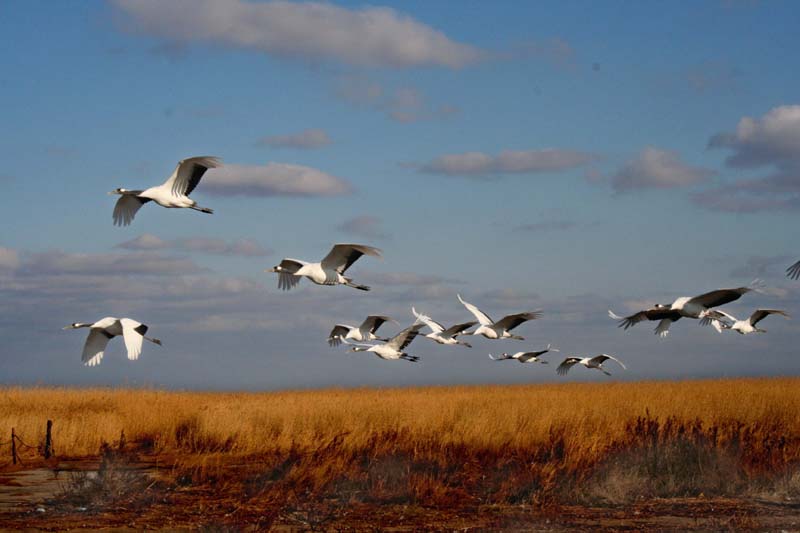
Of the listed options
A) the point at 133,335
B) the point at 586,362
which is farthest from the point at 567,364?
the point at 133,335

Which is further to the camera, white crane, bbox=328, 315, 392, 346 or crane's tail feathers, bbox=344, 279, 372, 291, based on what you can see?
white crane, bbox=328, 315, 392, 346

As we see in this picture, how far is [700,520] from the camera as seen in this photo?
13.1 meters

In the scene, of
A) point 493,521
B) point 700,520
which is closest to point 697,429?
point 700,520

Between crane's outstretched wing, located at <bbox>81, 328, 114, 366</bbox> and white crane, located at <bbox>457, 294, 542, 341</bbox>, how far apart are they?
8801 mm

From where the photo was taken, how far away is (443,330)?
987 inches

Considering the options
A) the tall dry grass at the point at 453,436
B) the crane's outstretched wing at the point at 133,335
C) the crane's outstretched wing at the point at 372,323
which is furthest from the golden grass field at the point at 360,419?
the crane's outstretched wing at the point at 133,335

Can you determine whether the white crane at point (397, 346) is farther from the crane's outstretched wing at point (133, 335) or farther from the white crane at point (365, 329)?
the crane's outstretched wing at point (133, 335)

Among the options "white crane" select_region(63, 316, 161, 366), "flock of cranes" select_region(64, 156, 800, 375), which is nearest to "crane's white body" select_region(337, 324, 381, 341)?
"flock of cranes" select_region(64, 156, 800, 375)

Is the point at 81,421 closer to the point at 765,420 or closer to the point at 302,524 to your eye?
the point at 302,524

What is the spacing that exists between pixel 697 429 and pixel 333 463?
627cm

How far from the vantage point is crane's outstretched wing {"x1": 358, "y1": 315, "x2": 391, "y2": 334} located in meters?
24.4

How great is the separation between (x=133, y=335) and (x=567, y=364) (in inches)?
596

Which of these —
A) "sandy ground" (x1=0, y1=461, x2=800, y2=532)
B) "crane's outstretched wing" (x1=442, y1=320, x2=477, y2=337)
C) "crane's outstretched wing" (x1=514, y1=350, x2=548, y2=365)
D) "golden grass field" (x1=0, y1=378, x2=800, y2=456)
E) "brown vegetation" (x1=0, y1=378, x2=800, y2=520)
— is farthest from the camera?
"crane's outstretched wing" (x1=514, y1=350, x2=548, y2=365)

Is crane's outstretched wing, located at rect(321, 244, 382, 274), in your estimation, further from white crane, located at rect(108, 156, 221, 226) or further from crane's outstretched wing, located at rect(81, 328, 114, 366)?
crane's outstretched wing, located at rect(81, 328, 114, 366)
